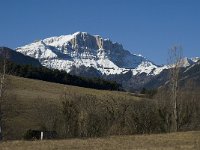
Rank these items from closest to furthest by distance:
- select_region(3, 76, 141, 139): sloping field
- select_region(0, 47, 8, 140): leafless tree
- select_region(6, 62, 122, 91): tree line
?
select_region(0, 47, 8, 140): leafless tree < select_region(3, 76, 141, 139): sloping field < select_region(6, 62, 122, 91): tree line

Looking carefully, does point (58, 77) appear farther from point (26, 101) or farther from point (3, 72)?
point (3, 72)

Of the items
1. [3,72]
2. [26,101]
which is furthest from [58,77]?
[3,72]

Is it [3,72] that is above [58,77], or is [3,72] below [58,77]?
below

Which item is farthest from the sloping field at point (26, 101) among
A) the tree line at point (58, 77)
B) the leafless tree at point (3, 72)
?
the tree line at point (58, 77)

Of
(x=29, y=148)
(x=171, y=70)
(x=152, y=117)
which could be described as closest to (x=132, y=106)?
(x=152, y=117)

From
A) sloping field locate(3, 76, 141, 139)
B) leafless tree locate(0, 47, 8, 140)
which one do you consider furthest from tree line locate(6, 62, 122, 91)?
leafless tree locate(0, 47, 8, 140)

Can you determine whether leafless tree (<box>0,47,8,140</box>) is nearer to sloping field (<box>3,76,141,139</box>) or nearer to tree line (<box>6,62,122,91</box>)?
sloping field (<box>3,76,141,139</box>)

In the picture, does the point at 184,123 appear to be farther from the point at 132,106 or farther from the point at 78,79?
the point at 78,79

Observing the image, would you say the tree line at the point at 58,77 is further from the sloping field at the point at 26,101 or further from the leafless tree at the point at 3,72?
the leafless tree at the point at 3,72

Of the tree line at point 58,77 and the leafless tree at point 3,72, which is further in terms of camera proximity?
the tree line at point 58,77

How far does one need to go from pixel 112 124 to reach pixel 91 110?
14.1 ft

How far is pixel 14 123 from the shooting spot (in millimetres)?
72500

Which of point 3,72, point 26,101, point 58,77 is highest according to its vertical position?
point 58,77

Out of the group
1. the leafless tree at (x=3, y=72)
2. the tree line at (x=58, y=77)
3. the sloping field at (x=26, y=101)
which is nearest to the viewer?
the leafless tree at (x=3, y=72)
